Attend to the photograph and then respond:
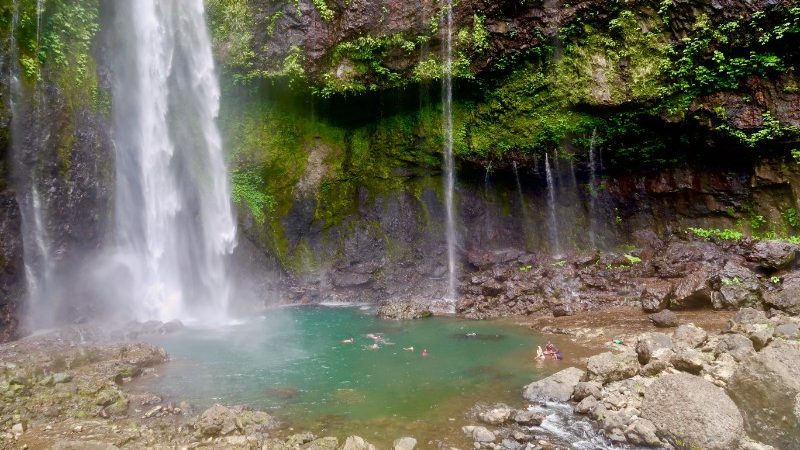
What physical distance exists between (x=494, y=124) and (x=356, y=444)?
14.7 meters

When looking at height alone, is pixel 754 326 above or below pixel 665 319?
above

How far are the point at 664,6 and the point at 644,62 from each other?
5.73 feet

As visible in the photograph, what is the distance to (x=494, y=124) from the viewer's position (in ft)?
62.7

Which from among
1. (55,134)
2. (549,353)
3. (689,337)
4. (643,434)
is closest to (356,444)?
(643,434)

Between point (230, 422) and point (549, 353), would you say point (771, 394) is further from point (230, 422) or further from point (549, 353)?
point (230, 422)

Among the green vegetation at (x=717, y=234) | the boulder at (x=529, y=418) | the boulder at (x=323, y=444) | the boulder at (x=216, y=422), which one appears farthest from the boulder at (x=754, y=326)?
the boulder at (x=216, y=422)

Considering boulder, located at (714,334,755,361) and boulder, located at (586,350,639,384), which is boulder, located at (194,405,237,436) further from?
boulder, located at (714,334,755,361)

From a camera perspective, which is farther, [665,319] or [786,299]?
[665,319]

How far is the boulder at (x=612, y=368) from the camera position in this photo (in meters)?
8.72

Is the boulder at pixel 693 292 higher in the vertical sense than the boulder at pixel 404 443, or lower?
higher

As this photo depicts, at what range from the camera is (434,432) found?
7629mm

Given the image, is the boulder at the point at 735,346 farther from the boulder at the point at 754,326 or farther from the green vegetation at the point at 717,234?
the green vegetation at the point at 717,234

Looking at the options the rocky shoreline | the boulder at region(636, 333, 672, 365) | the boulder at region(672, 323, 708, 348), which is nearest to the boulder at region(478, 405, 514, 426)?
the rocky shoreline

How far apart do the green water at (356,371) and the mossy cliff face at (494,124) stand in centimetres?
505
